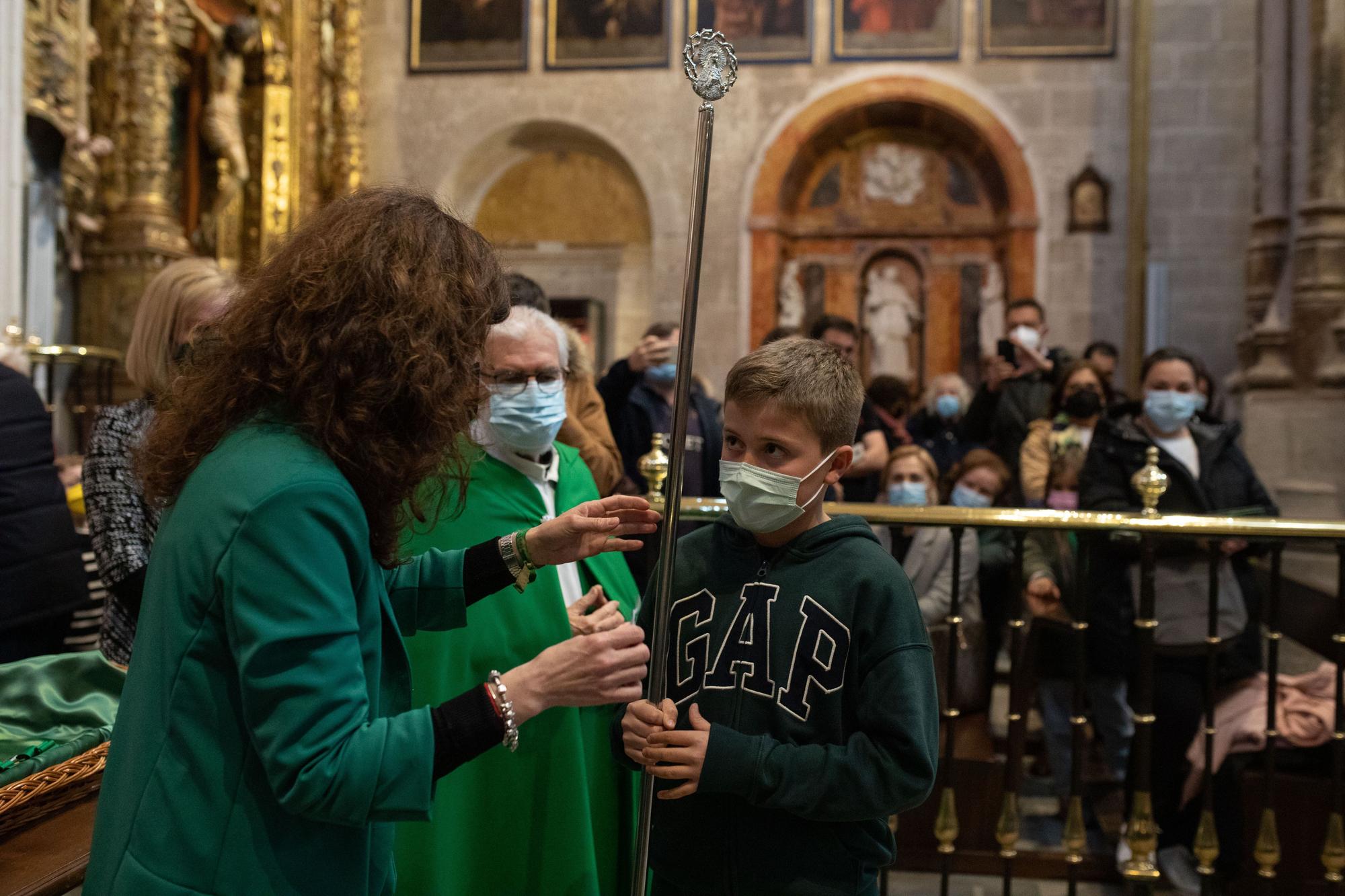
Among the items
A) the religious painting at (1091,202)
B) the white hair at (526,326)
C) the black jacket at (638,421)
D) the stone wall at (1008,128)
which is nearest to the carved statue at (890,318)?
the stone wall at (1008,128)

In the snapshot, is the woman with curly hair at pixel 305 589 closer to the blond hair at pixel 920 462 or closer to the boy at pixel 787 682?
the boy at pixel 787 682

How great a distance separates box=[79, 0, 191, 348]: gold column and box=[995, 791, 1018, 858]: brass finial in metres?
6.23

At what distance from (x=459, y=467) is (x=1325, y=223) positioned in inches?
299

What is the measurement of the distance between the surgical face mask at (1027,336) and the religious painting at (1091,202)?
5353 millimetres

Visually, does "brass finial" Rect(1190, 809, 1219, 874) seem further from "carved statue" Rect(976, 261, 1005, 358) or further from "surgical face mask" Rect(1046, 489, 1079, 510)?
"carved statue" Rect(976, 261, 1005, 358)

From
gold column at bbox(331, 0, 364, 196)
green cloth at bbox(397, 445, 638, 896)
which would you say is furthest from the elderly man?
gold column at bbox(331, 0, 364, 196)

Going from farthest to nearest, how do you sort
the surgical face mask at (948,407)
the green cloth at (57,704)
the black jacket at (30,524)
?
the surgical face mask at (948,407) < the black jacket at (30,524) < the green cloth at (57,704)

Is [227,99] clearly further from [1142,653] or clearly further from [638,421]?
[1142,653]

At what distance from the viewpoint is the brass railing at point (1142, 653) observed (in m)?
2.99

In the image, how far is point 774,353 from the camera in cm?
198

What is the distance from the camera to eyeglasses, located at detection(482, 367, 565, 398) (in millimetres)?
2543

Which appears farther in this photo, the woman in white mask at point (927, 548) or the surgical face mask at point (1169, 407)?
the woman in white mask at point (927, 548)

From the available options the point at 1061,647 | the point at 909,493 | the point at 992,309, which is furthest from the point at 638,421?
the point at 992,309

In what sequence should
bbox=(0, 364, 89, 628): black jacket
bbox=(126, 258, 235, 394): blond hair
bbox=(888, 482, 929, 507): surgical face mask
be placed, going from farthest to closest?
bbox=(888, 482, 929, 507): surgical face mask, bbox=(0, 364, 89, 628): black jacket, bbox=(126, 258, 235, 394): blond hair
